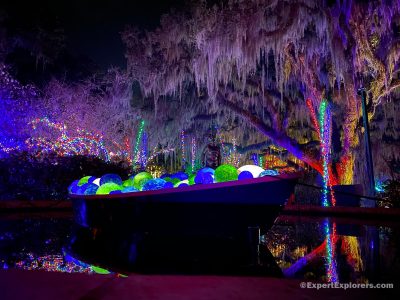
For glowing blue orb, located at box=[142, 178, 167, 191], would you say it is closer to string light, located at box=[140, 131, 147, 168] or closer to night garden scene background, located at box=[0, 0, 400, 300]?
night garden scene background, located at box=[0, 0, 400, 300]

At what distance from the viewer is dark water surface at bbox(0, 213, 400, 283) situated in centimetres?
322

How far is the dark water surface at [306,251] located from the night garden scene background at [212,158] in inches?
1.3

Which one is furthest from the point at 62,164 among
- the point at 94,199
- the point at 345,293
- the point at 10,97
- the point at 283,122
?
the point at 345,293

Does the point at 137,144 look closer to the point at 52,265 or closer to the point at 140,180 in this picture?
the point at 140,180

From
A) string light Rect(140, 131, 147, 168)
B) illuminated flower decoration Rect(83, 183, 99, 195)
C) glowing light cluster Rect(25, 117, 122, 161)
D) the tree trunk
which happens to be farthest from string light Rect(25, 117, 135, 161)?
illuminated flower decoration Rect(83, 183, 99, 195)

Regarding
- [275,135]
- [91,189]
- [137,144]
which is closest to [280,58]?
[275,135]

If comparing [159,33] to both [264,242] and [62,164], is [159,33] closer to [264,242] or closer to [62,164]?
[62,164]

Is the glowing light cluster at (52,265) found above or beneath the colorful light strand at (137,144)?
beneath

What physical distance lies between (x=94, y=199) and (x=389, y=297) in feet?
13.4

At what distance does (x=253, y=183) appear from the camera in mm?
4047

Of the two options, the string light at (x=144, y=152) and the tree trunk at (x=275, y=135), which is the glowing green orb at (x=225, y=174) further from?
the string light at (x=144, y=152)

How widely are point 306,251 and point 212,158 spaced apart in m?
2.17

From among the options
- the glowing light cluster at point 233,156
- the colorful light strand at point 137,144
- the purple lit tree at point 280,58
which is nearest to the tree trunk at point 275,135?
the purple lit tree at point 280,58

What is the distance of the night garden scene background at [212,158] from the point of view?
10.6 feet
